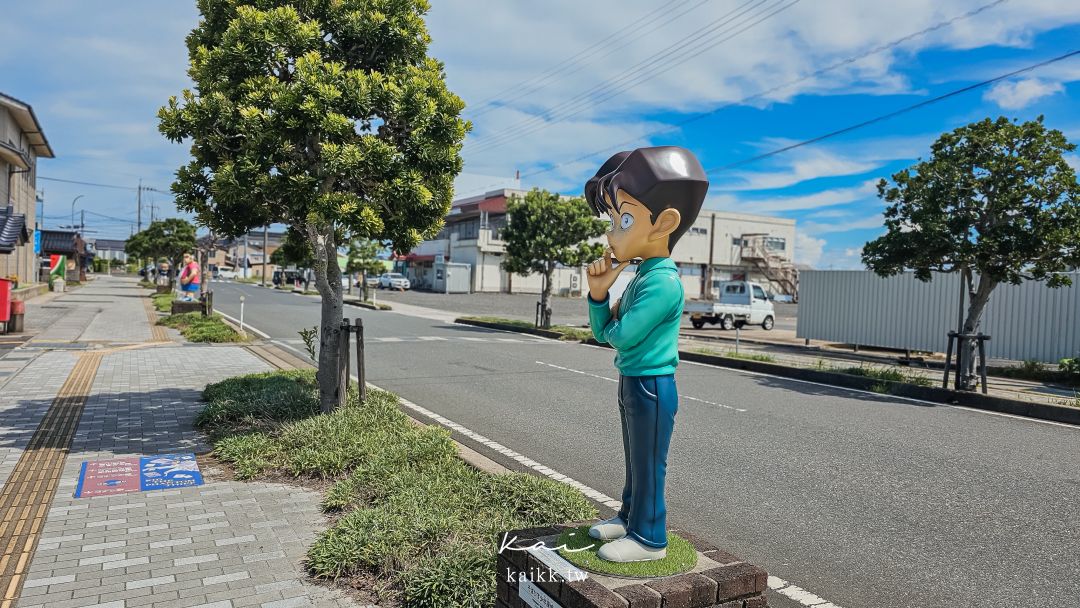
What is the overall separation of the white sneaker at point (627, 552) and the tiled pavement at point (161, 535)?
1530 millimetres

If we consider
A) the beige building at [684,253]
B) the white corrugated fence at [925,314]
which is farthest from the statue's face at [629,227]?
the beige building at [684,253]

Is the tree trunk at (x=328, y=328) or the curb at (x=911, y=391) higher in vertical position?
the tree trunk at (x=328, y=328)

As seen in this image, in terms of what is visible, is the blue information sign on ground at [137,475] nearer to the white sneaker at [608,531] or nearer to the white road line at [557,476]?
the white road line at [557,476]

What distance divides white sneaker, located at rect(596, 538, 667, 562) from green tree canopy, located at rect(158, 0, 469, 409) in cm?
434

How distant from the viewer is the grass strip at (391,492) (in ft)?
12.5

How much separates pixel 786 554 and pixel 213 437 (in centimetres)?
543

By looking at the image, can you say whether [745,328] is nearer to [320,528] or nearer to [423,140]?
[423,140]

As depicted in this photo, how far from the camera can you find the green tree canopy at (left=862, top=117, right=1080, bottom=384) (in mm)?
11359

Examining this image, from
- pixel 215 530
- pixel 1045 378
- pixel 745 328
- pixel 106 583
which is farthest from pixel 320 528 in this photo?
pixel 745 328

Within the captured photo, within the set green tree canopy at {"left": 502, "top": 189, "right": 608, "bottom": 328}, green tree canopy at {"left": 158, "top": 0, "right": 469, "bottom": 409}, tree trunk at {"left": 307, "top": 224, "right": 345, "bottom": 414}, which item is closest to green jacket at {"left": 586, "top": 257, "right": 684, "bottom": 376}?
green tree canopy at {"left": 158, "top": 0, "right": 469, "bottom": 409}

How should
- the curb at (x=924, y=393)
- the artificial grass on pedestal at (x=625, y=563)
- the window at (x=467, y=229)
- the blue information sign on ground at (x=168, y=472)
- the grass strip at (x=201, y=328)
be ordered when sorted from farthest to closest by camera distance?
1. the window at (x=467, y=229)
2. the grass strip at (x=201, y=328)
3. the curb at (x=924, y=393)
4. the blue information sign on ground at (x=168, y=472)
5. the artificial grass on pedestal at (x=625, y=563)

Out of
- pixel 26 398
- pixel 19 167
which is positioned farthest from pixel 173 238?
pixel 26 398

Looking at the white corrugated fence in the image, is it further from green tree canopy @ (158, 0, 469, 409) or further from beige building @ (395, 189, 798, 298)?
beige building @ (395, 189, 798, 298)

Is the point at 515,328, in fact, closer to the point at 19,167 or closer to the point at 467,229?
the point at 19,167
